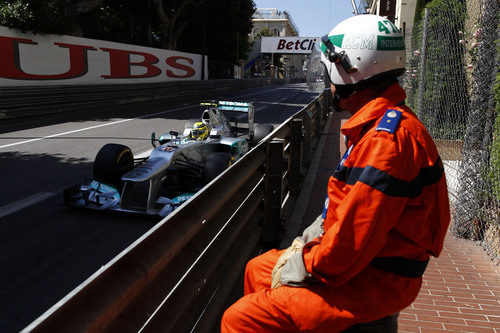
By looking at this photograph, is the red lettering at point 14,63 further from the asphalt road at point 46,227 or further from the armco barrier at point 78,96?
the asphalt road at point 46,227

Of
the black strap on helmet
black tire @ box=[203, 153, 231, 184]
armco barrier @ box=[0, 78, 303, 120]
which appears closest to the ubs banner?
armco barrier @ box=[0, 78, 303, 120]

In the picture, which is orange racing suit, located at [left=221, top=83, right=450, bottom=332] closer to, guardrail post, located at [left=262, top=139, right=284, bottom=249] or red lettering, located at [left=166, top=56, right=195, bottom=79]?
guardrail post, located at [left=262, top=139, right=284, bottom=249]

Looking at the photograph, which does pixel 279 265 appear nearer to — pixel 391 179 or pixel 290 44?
pixel 391 179

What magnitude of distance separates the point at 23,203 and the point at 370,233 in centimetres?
549

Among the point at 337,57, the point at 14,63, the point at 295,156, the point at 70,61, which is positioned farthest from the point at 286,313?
the point at 70,61

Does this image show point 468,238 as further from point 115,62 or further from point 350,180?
point 115,62

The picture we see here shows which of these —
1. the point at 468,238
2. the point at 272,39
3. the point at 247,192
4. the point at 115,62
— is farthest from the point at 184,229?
the point at 272,39

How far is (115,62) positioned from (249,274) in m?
19.4

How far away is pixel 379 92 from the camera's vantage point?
71.7 inches

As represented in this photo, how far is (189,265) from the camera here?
6.46ft

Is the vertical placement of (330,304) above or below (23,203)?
above

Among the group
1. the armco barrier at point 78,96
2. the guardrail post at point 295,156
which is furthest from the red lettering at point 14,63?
the guardrail post at point 295,156

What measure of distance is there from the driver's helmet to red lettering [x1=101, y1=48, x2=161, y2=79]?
1270cm

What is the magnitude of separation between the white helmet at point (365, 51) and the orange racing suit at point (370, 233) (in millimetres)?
142
